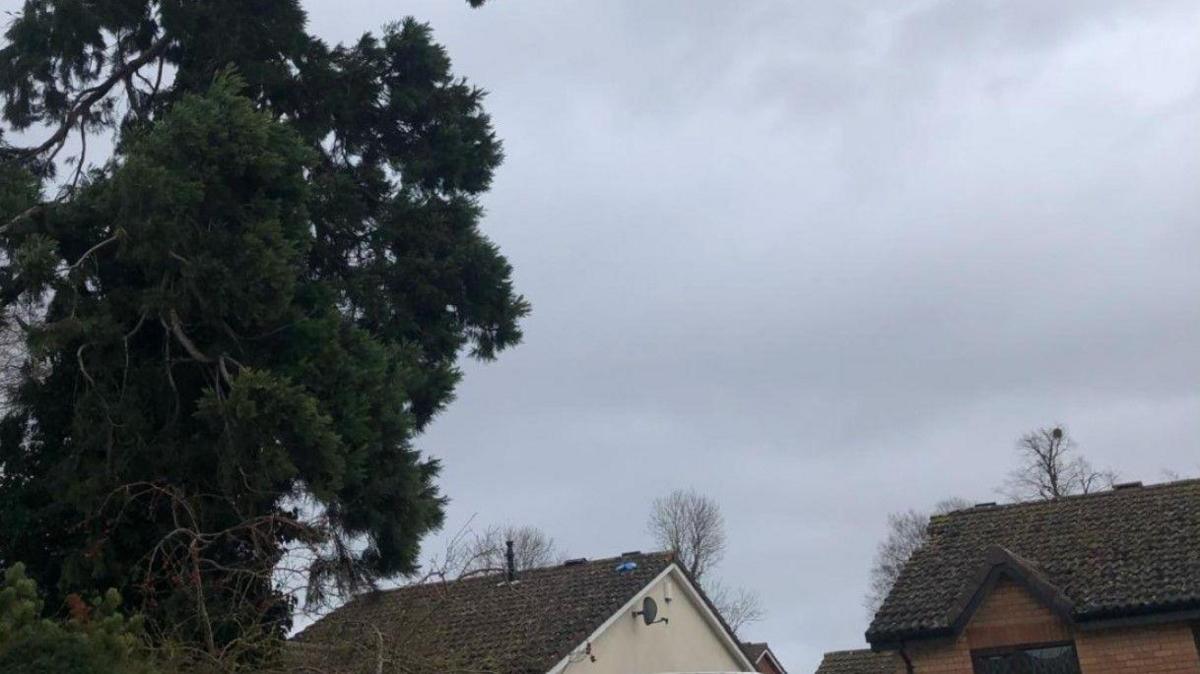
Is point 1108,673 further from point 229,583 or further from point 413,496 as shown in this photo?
point 229,583

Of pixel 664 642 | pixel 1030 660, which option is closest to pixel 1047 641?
pixel 1030 660

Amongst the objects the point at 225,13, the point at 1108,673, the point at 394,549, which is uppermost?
the point at 225,13

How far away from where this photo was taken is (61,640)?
9383mm

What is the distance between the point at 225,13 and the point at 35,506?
7.52m

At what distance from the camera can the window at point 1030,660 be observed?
2097 cm

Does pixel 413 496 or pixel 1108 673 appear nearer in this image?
pixel 413 496

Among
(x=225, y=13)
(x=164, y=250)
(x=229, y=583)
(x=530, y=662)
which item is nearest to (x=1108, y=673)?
(x=530, y=662)

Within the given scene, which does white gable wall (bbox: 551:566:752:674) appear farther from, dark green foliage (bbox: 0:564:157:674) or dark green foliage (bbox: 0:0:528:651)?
dark green foliage (bbox: 0:564:157:674)

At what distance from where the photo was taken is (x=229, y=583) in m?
13.6

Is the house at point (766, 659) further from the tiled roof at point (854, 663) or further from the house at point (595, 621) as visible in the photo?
the house at point (595, 621)

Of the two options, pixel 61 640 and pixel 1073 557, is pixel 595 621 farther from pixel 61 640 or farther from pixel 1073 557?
pixel 61 640

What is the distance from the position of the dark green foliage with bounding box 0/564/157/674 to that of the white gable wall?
13527mm

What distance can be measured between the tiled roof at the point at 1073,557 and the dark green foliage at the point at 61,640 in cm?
1427

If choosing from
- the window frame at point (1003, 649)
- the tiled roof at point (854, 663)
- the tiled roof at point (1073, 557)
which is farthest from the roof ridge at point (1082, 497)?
the tiled roof at point (854, 663)
